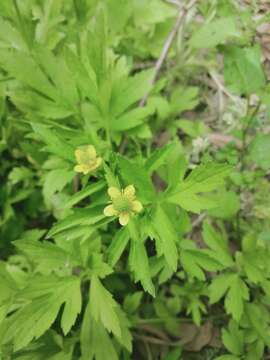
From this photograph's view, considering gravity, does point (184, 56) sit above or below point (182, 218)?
above

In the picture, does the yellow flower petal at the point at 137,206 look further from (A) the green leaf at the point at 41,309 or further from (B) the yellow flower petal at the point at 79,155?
(A) the green leaf at the point at 41,309

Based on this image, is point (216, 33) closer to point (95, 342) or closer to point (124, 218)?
point (124, 218)

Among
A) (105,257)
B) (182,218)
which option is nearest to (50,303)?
(105,257)

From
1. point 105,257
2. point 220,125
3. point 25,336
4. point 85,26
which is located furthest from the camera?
point 220,125

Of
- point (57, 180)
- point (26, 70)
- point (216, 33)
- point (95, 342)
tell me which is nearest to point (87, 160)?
point (57, 180)

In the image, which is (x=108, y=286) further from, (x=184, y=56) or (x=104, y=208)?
(x=184, y=56)

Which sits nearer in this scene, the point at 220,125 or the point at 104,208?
the point at 104,208

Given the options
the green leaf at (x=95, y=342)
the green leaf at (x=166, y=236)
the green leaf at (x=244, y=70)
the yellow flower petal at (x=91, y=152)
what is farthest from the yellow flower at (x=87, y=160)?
the green leaf at (x=244, y=70)

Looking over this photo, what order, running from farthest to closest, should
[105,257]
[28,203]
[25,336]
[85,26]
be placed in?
1. [28,203]
2. [85,26]
3. [105,257]
4. [25,336]
